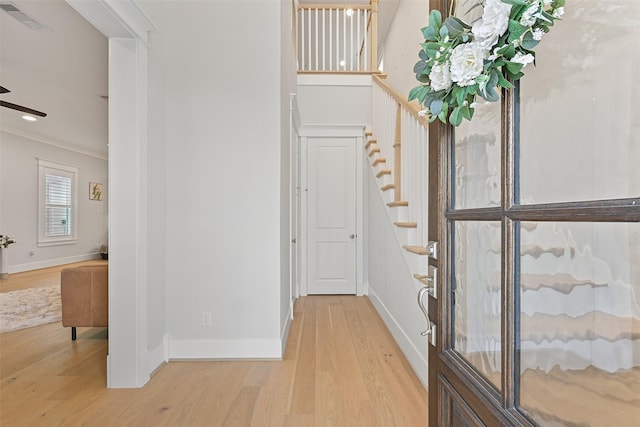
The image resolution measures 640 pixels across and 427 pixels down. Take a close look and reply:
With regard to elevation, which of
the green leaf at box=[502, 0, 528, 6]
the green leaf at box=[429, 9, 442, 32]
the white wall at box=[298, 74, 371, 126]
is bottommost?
the green leaf at box=[502, 0, 528, 6]

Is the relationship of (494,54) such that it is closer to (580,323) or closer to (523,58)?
(523,58)

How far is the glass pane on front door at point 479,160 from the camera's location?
80 cm

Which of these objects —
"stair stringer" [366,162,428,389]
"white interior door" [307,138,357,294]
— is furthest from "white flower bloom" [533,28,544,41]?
"white interior door" [307,138,357,294]

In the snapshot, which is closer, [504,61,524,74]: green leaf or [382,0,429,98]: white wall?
[504,61,524,74]: green leaf

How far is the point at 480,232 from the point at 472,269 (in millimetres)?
105

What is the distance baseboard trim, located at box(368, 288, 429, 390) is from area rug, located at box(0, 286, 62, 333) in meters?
3.52

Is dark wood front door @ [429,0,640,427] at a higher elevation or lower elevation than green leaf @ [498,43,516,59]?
lower

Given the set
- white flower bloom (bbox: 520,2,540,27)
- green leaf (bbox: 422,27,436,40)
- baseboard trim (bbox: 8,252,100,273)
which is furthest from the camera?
baseboard trim (bbox: 8,252,100,273)

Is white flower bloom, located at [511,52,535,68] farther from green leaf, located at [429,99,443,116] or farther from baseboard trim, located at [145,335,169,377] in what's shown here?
baseboard trim, located at [145,335,169,377]

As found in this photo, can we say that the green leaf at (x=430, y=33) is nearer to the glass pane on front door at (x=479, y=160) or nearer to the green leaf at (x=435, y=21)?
the green leaf at (x=435, y=21)

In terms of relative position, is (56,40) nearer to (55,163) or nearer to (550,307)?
(550,307)

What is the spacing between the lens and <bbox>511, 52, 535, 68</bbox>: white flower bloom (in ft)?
2.06

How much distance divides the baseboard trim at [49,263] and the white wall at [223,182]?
590 cm

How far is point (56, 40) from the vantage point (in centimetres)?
348
